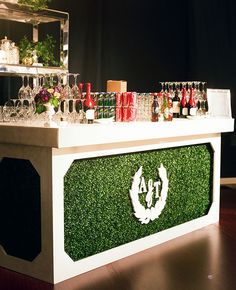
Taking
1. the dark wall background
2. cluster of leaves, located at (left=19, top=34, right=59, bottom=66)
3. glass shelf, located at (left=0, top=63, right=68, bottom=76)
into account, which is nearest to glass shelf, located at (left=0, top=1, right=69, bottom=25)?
cluster of leaves, located at (left=19, top=34, right=59, bottom=66)

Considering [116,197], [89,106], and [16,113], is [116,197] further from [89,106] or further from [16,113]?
[16,113]

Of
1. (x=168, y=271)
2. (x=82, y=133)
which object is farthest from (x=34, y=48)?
(x=168, y=271)

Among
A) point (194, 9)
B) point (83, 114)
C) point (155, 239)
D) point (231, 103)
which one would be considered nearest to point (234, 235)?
point (155, 239)

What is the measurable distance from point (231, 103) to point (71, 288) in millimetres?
4391

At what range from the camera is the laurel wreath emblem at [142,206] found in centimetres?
382

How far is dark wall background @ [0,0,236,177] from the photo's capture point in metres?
5.91

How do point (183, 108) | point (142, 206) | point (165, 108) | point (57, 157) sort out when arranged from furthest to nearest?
point (183, 108)
point (165, 108)
point (142, 206)
point (57, 157)

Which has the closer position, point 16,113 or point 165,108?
point 16,113

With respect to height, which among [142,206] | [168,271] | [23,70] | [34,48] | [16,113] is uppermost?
[34,48]

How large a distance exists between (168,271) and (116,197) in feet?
1.95

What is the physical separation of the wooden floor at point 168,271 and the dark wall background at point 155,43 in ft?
8.26

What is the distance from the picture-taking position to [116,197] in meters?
3.69

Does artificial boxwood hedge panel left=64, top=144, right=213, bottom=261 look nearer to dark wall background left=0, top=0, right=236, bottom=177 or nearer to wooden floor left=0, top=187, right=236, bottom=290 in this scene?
wooden floor left=0, top=187, right=236, bottom=290

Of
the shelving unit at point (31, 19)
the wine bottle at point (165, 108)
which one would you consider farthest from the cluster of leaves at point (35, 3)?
the wine bottle at point (165, 108)
